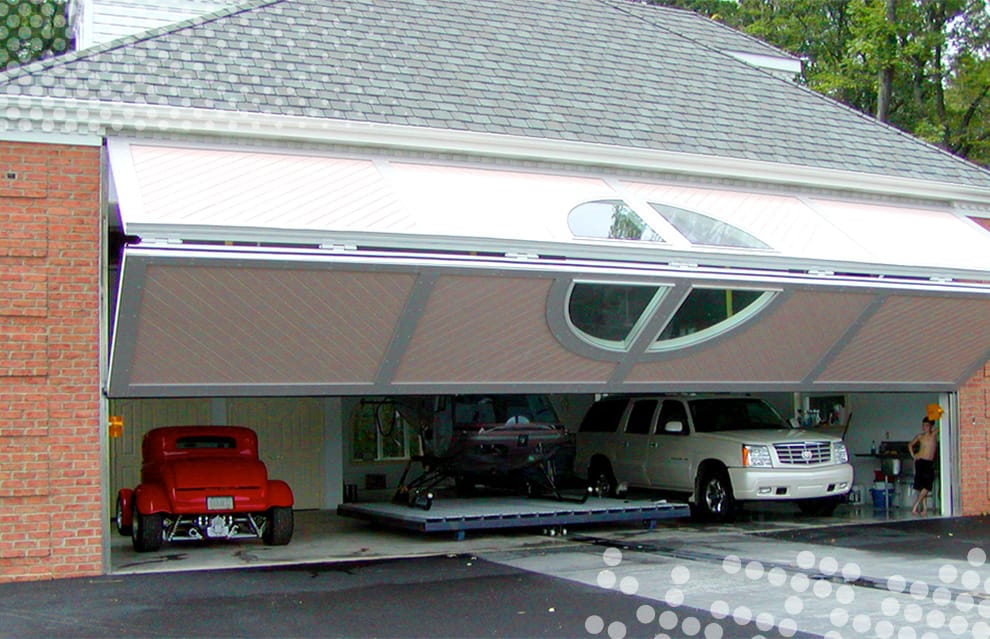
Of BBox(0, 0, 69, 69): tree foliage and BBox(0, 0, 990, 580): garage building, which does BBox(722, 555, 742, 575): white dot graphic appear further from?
BBox(0, 0, 69, 69): tree foliage

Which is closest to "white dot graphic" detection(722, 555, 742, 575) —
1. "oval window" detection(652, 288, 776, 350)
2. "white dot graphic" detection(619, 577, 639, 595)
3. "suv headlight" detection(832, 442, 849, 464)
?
"white dot graphic" detection(619, 577, 639, 595)

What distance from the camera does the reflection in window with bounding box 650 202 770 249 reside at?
1359 cm

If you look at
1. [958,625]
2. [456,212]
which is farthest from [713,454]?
[958,625]

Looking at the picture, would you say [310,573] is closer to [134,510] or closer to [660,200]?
[134,510]

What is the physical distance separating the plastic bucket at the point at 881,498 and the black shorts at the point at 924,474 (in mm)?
1104

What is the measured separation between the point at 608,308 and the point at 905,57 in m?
23.1

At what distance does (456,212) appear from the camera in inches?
488

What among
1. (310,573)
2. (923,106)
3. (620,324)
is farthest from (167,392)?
(923,106)

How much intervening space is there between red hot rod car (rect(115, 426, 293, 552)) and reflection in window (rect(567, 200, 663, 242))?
15.9 feet

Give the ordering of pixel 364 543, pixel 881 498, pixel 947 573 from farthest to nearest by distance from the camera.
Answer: pixel 881 498
pixel 364 543
pixel 947 573

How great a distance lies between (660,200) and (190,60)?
5.96 metres

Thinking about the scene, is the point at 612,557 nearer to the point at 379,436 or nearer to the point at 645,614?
the point at 645,614

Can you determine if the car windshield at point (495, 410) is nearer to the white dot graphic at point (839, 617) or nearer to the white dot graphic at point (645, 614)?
→ the white dot graphic at point (645, 614)

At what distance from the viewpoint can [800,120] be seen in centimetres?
1784
